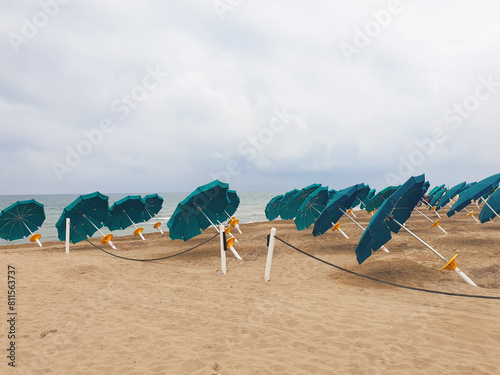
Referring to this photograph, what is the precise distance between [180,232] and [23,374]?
7.89 metres

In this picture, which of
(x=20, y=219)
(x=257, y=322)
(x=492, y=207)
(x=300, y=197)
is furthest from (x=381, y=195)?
(x=20, y=219)

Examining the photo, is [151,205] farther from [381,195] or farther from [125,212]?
[381,195]

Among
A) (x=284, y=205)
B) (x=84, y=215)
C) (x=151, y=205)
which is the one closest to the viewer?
(x=84, y=215)

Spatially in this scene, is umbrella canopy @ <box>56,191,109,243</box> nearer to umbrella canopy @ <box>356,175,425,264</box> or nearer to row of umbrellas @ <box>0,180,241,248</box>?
row of umbrellas @ <box>0,180,241,248</box>

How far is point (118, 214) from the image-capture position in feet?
60.1

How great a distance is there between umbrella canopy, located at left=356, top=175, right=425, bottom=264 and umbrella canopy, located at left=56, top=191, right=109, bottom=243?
1279 centimetres

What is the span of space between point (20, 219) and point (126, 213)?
586cm

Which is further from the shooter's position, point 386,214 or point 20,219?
point 20,219

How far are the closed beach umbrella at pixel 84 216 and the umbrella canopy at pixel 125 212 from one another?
2153mm

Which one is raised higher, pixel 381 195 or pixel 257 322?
pixel 381 195

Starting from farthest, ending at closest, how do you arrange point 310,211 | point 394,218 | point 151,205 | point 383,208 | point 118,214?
1. point 151,205
2. point 118,214
3. point 310,211
4. point 394,218
5. point 383,208

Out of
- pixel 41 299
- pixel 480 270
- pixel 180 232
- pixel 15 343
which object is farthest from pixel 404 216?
pixel 41 299

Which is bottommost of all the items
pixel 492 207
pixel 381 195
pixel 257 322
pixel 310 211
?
pixel 257 322

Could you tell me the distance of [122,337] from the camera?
4.62 meters
